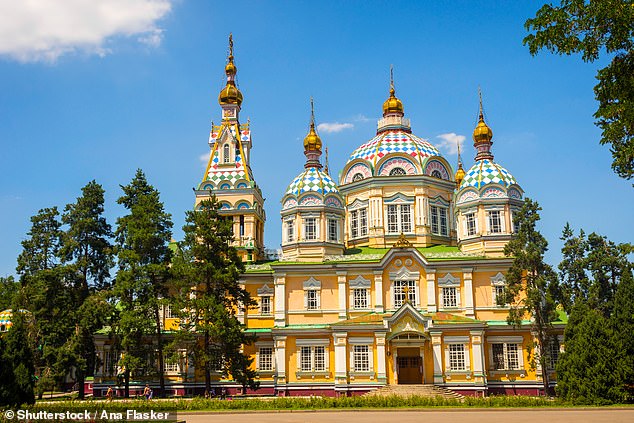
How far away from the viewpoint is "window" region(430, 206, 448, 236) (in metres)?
43.3

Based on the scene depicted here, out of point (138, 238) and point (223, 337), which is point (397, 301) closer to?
point (223, 337)

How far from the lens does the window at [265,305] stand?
4084cm

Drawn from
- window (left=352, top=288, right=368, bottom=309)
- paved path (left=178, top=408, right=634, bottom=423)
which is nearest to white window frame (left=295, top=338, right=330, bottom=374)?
window (left=352, top=288, right=368, bottom=309)

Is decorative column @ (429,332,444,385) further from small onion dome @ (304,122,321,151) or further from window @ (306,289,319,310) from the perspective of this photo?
small onion dome @ (304,122,321,151)

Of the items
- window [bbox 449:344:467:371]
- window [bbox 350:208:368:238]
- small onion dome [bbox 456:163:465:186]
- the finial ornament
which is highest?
small onion dome [bbox 456:163:465:186]

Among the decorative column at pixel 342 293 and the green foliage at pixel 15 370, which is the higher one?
the decorative column at pixel 342 293

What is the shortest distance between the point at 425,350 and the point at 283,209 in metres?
12.8

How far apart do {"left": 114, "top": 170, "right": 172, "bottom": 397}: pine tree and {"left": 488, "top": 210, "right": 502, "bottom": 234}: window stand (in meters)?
19.7

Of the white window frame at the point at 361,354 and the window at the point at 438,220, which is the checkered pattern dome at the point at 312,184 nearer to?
the window at the point at 438,220

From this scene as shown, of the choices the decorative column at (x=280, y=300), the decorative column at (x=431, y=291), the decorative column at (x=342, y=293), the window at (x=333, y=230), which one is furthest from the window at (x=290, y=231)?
the decorative column at (x=431, y=291)

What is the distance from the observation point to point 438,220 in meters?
43.6

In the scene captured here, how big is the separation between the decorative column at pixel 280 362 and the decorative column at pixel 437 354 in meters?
8.71

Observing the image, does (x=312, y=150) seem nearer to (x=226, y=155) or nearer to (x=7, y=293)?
(x=226, y=155)

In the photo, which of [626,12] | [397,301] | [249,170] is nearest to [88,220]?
[249,170]
